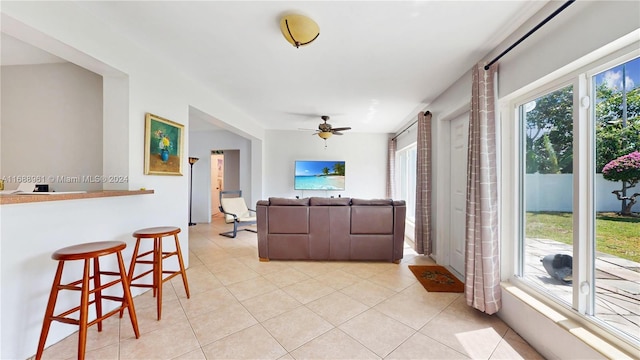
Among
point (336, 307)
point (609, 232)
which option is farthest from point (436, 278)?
point (609, 232)

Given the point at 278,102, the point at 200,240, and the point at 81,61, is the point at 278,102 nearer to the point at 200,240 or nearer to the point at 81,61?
the point at 81,61

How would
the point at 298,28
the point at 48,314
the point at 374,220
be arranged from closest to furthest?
the point at 48,314, the point at 298,28, the point at 374,220

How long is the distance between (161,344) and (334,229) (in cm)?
205

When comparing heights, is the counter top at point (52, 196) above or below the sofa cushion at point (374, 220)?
above

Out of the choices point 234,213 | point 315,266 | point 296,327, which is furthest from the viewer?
point 234,213

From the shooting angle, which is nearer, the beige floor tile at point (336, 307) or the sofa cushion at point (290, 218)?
the beige floor tile at point (336, 307)

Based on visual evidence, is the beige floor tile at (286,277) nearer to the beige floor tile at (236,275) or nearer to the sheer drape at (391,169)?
the beige floor tile at (236,275)

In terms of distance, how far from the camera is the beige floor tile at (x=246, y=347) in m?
1.45

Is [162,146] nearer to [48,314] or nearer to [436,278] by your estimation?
[48,314]

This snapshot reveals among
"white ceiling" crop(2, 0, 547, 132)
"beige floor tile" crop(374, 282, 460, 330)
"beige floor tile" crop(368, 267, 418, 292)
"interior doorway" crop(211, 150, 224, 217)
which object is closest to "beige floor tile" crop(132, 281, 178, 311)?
"beige floor tile" crop(374, 282, 460, 330)

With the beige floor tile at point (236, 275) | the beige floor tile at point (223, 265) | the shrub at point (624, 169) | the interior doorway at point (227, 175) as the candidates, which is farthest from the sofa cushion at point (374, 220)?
the interior doorway at point (227, 175)

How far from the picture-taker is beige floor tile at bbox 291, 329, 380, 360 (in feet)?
4.75

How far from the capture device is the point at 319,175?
5785 millimetres

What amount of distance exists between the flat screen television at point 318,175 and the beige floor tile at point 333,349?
426 cm
